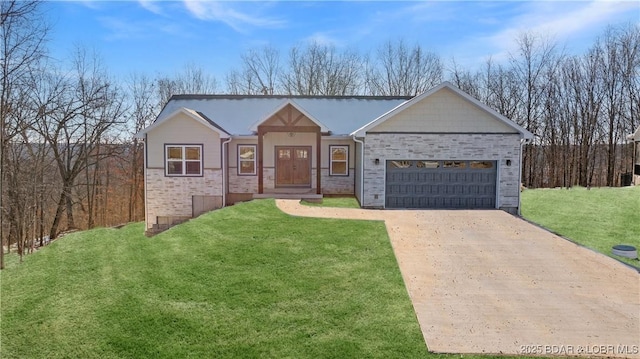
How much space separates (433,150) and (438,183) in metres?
1.42

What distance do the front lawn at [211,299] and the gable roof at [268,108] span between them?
379 inches

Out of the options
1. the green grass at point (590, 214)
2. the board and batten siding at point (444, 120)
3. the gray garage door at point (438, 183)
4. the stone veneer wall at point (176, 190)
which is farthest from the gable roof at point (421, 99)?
the stone veneer wall at point (176, 190)

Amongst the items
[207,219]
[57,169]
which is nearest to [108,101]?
[57,169]

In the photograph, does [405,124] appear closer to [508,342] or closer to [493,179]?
[493,179]

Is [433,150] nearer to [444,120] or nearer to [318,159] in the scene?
[444,120]

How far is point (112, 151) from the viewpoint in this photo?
99.6 feet

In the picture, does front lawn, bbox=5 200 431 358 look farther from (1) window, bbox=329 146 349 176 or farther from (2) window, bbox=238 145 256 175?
(1) window, bbox=329 146 349 176

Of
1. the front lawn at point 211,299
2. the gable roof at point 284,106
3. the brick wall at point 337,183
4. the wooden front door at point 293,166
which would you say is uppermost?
the gable roof at point 284,106

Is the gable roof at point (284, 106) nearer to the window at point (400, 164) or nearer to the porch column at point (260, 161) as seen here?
the porch column at point (260, 161)

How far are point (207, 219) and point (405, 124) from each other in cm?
885

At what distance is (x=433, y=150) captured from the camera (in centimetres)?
1680

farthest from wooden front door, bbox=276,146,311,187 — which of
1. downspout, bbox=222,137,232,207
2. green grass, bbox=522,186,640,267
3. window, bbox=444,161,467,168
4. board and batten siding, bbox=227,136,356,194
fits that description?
green grass, bbox=522,186,640,267

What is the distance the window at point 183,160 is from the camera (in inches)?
713

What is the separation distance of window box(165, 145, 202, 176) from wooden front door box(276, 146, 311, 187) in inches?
154
